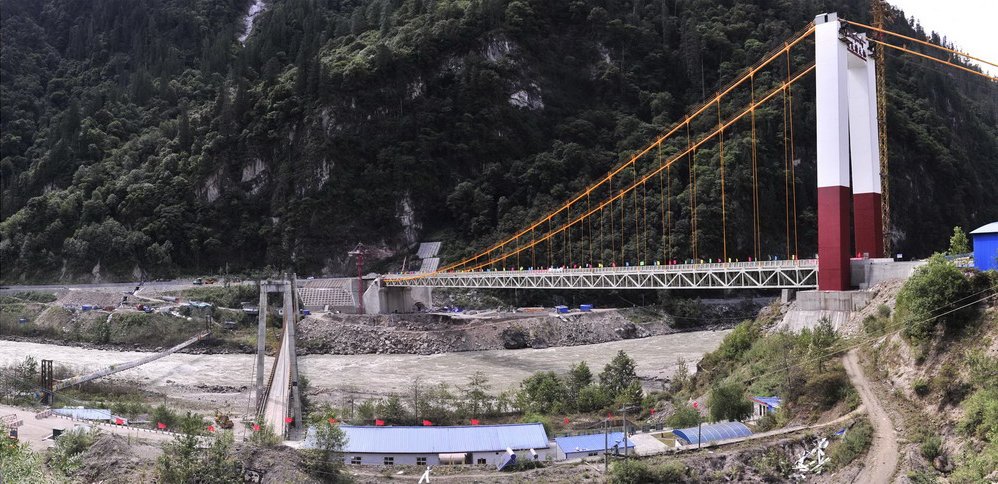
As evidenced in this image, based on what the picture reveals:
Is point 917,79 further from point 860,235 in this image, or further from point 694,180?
point 860,235

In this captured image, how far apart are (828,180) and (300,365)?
28.8 meters

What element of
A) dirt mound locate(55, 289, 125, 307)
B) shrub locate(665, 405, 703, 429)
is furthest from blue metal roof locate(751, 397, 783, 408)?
dirt mound locate(55, 289, 125, 307)

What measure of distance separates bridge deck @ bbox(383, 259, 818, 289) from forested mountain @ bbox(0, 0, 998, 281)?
18301 millimetres

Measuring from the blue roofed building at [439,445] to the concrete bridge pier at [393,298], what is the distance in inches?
1356

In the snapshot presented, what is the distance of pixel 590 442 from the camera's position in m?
18.8

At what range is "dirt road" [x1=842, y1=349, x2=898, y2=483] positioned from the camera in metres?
14.9

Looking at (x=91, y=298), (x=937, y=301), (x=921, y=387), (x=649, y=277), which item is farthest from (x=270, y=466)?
(x=91, y=298)

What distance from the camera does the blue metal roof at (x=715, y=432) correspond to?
707 inches

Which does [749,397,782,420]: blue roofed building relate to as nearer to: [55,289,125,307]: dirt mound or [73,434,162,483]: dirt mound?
[73,434,162,483]: dirt mound

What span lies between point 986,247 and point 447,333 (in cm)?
3441

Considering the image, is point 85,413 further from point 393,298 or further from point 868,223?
point 393,298

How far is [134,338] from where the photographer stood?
50.2 meters

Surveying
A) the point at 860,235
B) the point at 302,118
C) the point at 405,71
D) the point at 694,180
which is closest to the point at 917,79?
the point at 694,180

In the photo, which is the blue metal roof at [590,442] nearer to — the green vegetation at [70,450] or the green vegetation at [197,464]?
the green vegetation at [197,464]
